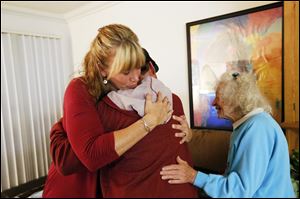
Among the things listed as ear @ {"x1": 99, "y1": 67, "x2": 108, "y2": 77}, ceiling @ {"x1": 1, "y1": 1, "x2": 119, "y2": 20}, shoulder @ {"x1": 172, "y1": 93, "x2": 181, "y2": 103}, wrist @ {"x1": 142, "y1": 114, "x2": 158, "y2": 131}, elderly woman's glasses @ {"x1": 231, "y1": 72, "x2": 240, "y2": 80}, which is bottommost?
wrist @ {"x1": 142, "y1": 114, "x2": 158, "y2": 131}

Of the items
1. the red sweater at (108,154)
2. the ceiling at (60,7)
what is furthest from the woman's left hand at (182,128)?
the ceiling at (60,7)

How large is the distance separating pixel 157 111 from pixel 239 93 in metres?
0.15

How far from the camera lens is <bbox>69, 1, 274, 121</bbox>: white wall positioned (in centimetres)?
39

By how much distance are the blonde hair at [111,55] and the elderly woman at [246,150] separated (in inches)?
6.5

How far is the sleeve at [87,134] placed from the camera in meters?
0.30

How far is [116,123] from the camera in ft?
1.06

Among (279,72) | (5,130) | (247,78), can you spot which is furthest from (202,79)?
(5,130)

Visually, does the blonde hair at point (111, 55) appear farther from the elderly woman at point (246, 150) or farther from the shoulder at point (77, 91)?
the elderly woman at point (246, 150)

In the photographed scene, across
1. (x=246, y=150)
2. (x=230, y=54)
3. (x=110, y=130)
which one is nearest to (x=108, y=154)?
(x=110, y=130)

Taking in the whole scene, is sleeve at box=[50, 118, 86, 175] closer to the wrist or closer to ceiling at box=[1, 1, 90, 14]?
the wrist

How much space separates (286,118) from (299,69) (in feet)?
0.45

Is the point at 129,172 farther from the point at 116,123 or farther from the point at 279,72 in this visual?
the point at 279,72

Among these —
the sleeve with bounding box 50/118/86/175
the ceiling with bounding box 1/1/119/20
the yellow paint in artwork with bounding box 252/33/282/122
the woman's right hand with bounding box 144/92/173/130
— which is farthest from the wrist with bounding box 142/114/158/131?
the yellow paint in artwork with bounding box 252/33/282/122

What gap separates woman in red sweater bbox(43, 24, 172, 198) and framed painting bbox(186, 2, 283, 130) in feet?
0.46
